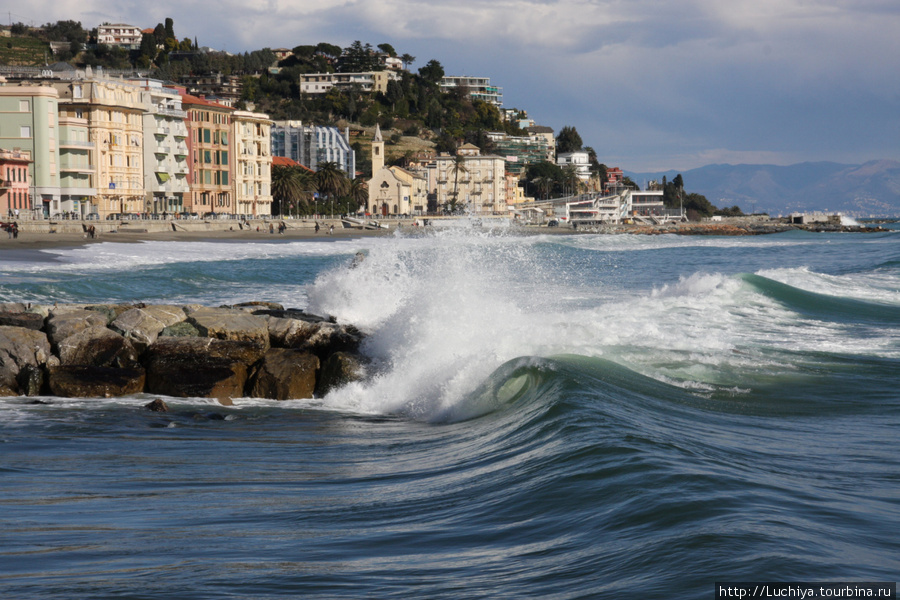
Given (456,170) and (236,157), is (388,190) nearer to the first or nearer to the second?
(456,170)

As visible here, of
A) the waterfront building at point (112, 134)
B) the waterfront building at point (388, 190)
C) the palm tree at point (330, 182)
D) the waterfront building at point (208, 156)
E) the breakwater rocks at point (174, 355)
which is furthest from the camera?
the waterfront building at point (388, 190)

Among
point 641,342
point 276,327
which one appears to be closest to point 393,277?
point 276,327

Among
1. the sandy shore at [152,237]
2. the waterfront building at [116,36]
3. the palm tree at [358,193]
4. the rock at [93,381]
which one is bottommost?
the rock at [93,381]

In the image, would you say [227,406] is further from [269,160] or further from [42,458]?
[269,160]

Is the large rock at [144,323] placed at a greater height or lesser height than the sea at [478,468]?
Answer: greater

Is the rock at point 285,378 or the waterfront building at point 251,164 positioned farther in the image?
the waterfront building at point 251,164

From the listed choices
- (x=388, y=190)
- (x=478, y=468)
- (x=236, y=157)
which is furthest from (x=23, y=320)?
(x=388, y=190)

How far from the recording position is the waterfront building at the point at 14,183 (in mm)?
59688

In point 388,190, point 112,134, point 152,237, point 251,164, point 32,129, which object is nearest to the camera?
point 152,237

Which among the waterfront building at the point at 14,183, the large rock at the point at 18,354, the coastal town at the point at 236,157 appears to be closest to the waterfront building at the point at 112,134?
the coastal town at the point at 236,157

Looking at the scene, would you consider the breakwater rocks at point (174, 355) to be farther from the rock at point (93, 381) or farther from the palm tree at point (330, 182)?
the palm tree at point (330, 182)

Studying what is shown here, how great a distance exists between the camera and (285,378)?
517 inches

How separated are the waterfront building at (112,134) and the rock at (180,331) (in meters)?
A: 59.9

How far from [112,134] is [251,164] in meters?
22.3
